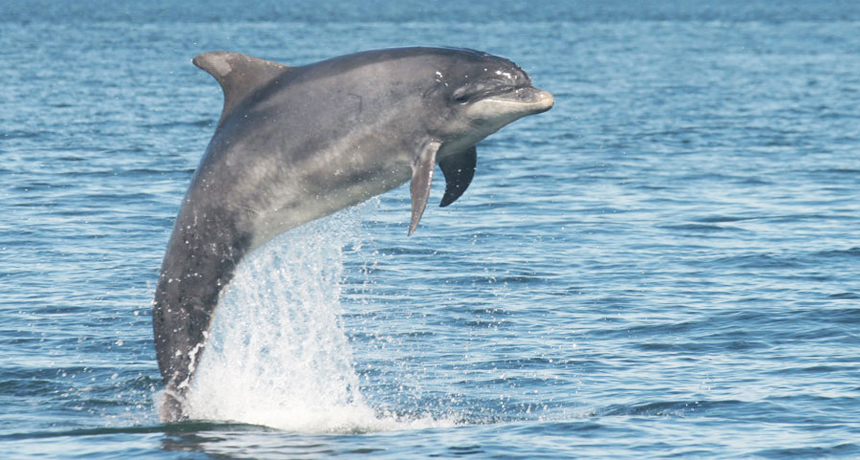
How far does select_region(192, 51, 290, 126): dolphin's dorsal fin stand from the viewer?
38.5 ft

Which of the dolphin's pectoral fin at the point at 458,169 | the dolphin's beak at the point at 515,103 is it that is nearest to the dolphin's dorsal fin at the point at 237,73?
the dolphin's pectoral fin at the point at 458,169

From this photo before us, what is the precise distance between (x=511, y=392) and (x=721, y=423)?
2397 millimetres

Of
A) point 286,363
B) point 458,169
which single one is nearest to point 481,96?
point 458,169

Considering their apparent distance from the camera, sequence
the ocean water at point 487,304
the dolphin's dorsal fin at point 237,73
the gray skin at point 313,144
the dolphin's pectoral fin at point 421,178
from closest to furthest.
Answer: the dolphin's pectoral fin at point 421,178 < the gray skin at point 313,144 < the dolphin's dorsal fin at point 237,73 < the ocean water at point 487,304

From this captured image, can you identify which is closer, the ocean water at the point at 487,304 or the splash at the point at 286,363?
the ocean water at the point at 487,304

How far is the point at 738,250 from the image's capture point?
69.9 feet

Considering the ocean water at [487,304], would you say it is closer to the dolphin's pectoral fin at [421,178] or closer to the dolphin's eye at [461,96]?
the dolphin's pectoral fin at [421,178]

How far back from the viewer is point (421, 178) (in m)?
11.1

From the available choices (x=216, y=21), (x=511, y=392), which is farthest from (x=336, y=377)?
(x=216, y=21)

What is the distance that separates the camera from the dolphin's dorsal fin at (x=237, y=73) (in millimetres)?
11727

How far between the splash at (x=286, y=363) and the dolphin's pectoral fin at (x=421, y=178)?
172cm

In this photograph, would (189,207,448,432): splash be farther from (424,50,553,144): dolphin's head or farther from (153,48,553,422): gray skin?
(424,50,553,144): dolphin's head

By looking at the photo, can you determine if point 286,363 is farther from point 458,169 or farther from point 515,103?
point 515,103

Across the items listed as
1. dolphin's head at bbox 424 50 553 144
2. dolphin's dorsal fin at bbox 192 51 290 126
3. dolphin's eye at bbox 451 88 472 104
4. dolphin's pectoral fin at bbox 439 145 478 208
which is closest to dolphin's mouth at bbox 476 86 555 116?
dolphin's head at bbox 424 50 553 144
